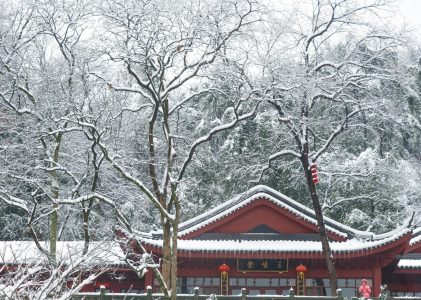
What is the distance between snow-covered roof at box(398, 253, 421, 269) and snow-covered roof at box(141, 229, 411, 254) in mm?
2935

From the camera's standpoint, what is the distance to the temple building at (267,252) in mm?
23625

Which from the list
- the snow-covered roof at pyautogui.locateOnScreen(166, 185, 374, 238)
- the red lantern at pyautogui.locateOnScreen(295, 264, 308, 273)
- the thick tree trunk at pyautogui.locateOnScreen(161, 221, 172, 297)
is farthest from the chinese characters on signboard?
the thick tree trunk at pyautogui.locateOnScreen(161, 221, 172, 297)

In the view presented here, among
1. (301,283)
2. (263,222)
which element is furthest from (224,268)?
(301,283)

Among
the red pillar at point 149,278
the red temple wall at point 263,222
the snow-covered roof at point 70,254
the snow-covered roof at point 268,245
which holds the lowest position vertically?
the snow-covered roof at point 70,254

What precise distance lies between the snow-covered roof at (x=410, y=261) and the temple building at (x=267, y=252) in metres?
0.04

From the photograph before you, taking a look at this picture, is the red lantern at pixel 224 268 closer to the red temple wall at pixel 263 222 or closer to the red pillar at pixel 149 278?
the red temple wall at pixel 263 222

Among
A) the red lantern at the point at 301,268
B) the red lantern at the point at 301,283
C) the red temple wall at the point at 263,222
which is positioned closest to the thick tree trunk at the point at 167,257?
the red temple wall at the point at 263,222

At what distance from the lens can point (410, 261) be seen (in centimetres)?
2594

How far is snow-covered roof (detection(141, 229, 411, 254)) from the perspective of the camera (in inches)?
914

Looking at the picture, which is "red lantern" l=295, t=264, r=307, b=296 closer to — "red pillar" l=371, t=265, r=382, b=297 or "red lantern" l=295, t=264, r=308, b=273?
"red lantern" l=295, t=264, r=308, b=273

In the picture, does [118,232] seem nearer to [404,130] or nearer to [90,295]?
[90,295]

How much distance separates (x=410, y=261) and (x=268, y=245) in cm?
618

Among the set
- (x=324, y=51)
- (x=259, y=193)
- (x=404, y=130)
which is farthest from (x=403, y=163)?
(x=324, y=51)

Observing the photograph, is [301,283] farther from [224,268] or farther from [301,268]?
[224,268]
